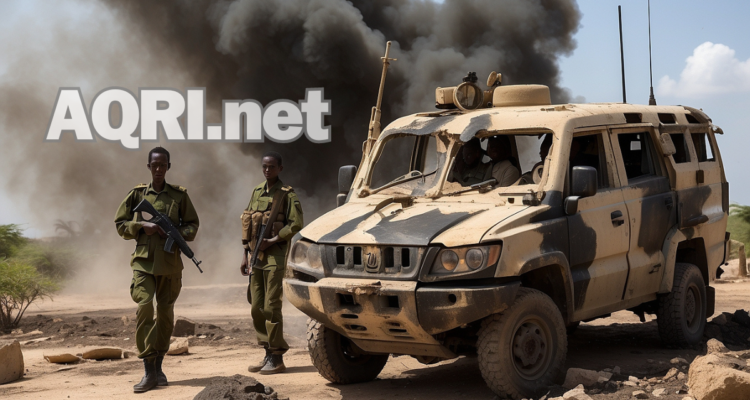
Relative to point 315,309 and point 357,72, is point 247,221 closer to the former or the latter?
point 315,309

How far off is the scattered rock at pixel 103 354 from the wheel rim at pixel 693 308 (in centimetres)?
488

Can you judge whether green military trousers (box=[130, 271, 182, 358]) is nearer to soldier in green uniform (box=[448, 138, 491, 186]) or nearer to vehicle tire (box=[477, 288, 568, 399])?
soldier in green uniform (box=[448, 138, 491, 186])

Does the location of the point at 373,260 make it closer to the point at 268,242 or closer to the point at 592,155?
the point at 268,242

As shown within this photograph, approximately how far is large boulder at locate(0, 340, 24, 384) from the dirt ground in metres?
0.10

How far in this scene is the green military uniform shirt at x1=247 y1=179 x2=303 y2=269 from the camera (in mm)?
6297

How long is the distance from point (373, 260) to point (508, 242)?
2.54ft

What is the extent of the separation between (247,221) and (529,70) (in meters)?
16.8

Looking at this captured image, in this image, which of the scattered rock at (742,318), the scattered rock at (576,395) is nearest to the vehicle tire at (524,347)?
the scattered rock at (576,395)

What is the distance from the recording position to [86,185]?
2439cm

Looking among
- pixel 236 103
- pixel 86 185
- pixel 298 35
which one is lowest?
pixel 86 185

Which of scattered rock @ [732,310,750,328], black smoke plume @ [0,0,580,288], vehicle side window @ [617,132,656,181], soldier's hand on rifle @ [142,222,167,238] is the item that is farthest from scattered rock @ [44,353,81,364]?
black smoke plume @ [0,0,580,288]

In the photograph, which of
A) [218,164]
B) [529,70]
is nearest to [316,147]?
[218,164]

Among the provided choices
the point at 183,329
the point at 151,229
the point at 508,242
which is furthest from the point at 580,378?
the point at 183,329

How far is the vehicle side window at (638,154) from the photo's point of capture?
6.48 metres
